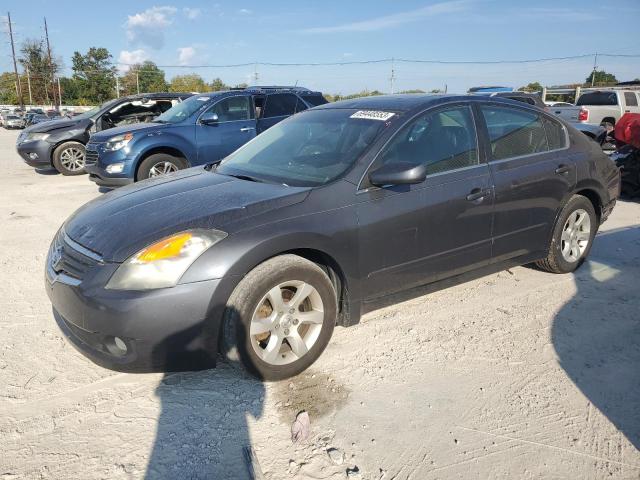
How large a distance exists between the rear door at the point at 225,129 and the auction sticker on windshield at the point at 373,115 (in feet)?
17.0

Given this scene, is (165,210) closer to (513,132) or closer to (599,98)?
(513,132)

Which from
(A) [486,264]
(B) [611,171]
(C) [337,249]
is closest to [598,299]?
(A) [486,264]

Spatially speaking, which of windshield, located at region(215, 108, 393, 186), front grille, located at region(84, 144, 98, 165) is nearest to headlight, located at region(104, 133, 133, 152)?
front grille, located at region(84, 144, 98, 165)

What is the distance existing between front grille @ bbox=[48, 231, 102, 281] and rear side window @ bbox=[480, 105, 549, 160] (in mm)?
2943

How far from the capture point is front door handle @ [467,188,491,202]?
3637mm

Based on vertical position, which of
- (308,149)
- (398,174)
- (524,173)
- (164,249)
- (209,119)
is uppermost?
(209,119)

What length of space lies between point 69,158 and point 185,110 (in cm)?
378

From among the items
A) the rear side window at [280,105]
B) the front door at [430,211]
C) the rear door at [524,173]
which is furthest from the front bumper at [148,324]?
the rear side window at [280,105]

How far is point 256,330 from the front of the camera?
2.81 metres

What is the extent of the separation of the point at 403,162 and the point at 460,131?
2.62ft

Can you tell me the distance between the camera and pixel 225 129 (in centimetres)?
873

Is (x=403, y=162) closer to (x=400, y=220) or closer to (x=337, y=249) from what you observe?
(x=400, y=220)

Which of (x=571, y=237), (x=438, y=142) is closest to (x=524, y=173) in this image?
(x=438, y=142)

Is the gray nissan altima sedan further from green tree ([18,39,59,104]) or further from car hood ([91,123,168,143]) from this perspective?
green tree ([18,39,59,104])
